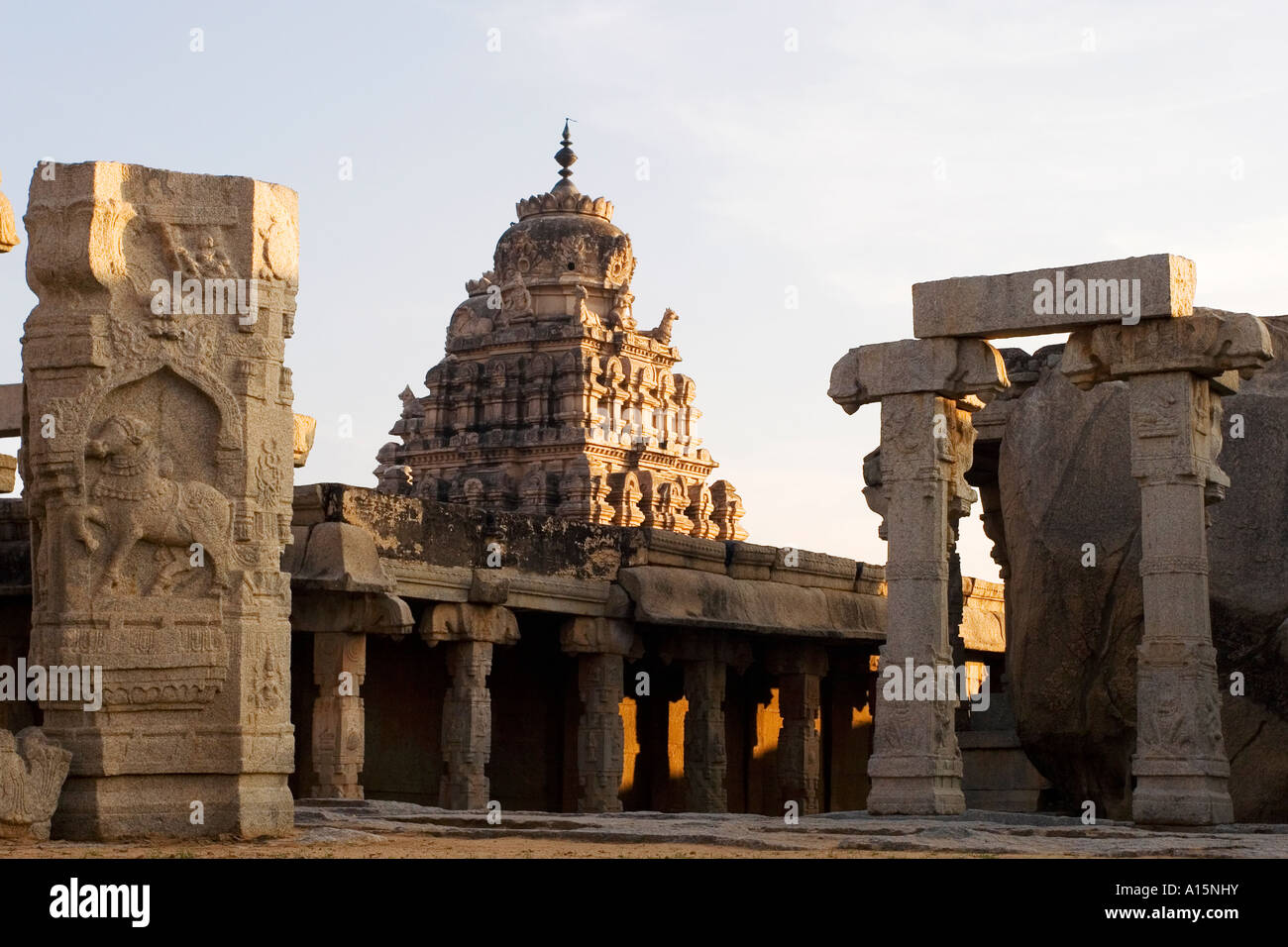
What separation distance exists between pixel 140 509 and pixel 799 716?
49.4 feet

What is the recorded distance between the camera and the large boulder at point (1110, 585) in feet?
59.3

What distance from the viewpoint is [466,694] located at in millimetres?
22203

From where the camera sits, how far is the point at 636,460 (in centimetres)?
4809

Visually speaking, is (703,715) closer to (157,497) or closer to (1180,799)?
(1180,799)

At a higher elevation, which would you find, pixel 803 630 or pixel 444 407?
pixel 444 407

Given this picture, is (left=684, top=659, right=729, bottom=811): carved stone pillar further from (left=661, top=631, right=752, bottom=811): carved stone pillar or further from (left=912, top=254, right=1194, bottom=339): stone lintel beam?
(left=912, top=254, right=1194, bottom=339): stone lintel beam

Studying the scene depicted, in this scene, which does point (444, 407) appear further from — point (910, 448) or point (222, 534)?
point (222, 534)

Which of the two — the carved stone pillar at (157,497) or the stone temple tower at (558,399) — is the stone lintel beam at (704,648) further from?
the stone temple tower at (558,399)

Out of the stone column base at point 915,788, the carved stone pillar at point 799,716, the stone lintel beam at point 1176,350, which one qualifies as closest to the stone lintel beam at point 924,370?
the stone lintel beam at point 1176,350

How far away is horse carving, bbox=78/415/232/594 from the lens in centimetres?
1302
